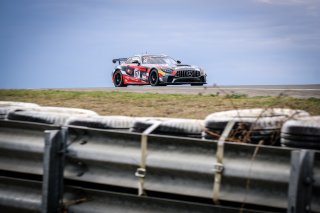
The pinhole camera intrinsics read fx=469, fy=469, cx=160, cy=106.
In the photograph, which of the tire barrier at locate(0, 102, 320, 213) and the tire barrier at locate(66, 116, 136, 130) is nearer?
the tire barrier at locate(0, 102, 320, 213)

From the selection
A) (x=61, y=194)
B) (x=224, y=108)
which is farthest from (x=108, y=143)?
(x=224, y=108)

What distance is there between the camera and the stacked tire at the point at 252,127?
12.2 ft

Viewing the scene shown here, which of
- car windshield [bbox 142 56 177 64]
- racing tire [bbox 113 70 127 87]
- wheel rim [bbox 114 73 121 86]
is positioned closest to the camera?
car windshield [bbox 142 56 177 64]

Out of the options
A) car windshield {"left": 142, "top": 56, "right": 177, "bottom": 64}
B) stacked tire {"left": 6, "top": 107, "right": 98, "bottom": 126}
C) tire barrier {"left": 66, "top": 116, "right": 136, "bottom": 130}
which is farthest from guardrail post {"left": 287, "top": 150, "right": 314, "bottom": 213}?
car windshield {"left": 142, "top": 56, "right": 177, "bottom": 64}

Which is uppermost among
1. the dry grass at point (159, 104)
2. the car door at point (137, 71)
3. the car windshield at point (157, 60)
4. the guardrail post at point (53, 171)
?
the car windshield at point (157, 60)

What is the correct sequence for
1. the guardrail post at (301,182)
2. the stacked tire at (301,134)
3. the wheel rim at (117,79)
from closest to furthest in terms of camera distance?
the guardrail post at (301,182) < the stacked tire at (301,134) < the wheel rim at (117,79)

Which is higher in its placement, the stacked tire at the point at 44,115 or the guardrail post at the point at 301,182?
the stacked tire at the point at 44,115

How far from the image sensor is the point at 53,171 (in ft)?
12.7

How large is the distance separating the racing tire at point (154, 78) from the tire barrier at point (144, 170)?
15.9 meters

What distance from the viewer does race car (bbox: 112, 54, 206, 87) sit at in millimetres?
20188

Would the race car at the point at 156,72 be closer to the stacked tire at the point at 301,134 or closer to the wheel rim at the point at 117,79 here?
the wheel rim at the point at 117,79

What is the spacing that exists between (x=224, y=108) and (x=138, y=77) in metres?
15.1

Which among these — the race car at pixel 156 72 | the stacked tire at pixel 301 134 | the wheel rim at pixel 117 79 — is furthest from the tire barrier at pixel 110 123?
the wheel rim at pixel 117 79

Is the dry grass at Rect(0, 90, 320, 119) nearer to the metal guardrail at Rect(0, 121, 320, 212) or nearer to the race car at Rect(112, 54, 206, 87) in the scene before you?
the metal guardrail at Rect(0, 121, 320, 212)
